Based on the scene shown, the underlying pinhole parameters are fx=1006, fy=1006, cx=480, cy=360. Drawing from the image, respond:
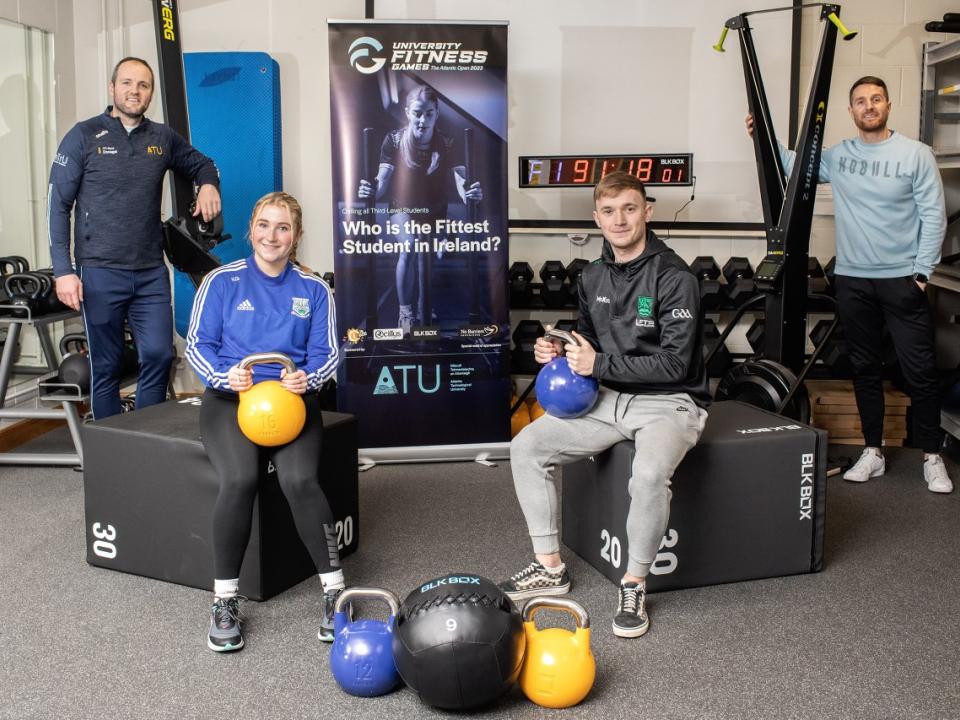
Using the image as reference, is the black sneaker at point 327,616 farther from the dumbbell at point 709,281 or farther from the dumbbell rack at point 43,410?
the dumbbell at point 709,281

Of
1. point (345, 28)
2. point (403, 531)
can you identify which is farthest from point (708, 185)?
point (403, 531)

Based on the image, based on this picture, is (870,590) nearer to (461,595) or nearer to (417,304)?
(461,595)

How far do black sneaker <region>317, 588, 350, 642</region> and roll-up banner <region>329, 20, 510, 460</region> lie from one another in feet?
6.54

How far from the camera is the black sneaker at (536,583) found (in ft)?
10.4

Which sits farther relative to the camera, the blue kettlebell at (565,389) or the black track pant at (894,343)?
the black track pant at (894,343)

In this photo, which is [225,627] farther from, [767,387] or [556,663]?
[767,387]

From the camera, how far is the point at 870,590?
322cm

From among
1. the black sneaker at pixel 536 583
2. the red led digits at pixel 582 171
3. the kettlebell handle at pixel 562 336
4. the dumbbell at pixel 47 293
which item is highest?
the red led digits at pixel 582 171

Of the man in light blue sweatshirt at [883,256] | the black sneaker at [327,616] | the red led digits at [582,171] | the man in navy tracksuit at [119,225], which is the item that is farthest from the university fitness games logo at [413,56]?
the black sneaker at [327,616]

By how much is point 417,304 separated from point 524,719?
8.84 ft

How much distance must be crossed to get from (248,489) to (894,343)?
3046 mm

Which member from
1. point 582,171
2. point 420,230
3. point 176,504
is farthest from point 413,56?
point 176,504

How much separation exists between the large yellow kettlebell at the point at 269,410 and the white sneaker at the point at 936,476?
2.91m

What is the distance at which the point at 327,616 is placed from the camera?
9.41ft
